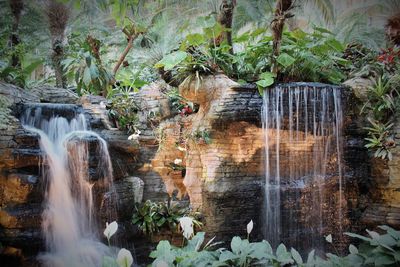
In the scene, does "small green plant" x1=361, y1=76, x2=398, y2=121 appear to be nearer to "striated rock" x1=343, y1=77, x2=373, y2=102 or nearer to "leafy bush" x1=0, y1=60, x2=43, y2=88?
"striated rock" x1=343, y1=77, x2=373, y2=102

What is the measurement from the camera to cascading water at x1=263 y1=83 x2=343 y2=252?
558 centimetres

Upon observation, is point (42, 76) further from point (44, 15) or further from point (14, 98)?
point (14, 98)

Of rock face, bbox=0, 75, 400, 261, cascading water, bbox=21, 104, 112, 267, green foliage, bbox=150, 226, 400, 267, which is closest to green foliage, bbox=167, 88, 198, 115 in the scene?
rock face, bbox=0, 75, 400, 261

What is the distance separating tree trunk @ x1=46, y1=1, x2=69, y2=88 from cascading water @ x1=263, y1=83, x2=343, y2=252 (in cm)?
499

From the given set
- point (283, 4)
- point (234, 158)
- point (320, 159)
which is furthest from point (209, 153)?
point (283, 4)

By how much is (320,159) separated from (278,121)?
111 cm

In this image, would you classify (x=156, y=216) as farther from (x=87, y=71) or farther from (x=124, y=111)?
(x=87, y=71)

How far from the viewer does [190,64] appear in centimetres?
582

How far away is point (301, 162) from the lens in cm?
580

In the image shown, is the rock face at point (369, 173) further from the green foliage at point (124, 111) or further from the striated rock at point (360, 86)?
the green foliage at point (124, 111)

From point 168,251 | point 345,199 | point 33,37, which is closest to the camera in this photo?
point 168,251

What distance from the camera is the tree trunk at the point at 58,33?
6.90 metres

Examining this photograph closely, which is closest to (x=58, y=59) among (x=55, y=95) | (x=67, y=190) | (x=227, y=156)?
(x=55, y=95)

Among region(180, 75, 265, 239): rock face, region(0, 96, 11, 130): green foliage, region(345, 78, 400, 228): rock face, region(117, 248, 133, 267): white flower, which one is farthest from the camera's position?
region(180, 75, 265, 239): rock face
